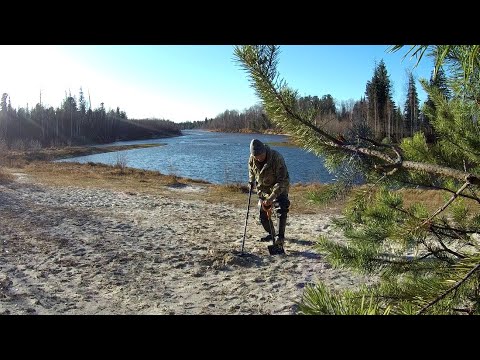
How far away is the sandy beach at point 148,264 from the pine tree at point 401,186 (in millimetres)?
1908

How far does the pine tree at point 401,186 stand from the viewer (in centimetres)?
108

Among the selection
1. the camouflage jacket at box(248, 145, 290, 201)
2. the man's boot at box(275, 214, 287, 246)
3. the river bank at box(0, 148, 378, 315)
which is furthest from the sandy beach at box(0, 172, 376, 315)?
the camouflage jacket at box(248, 145, 290, 201)

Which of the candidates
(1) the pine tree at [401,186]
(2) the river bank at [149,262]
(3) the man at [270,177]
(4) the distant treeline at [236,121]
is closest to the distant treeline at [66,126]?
(4) the distant treeline at [236,121]

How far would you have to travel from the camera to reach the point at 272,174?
6.64 metres

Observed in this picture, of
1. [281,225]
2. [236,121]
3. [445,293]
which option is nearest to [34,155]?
[281,225]

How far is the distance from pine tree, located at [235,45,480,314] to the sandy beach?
1.91 meters

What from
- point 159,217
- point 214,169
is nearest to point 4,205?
point 159,217

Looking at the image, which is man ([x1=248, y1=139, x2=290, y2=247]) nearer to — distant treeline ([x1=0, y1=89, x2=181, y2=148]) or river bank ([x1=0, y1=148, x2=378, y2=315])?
river bank ([x1=0, y1=148, x2=378, y2=315])

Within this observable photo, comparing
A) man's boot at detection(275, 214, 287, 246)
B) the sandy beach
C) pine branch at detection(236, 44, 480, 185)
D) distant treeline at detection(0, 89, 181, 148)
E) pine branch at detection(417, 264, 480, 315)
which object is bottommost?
the sandy beach

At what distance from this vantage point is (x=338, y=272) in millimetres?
6035

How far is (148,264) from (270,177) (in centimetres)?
277

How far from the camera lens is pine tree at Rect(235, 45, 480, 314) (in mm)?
1079
